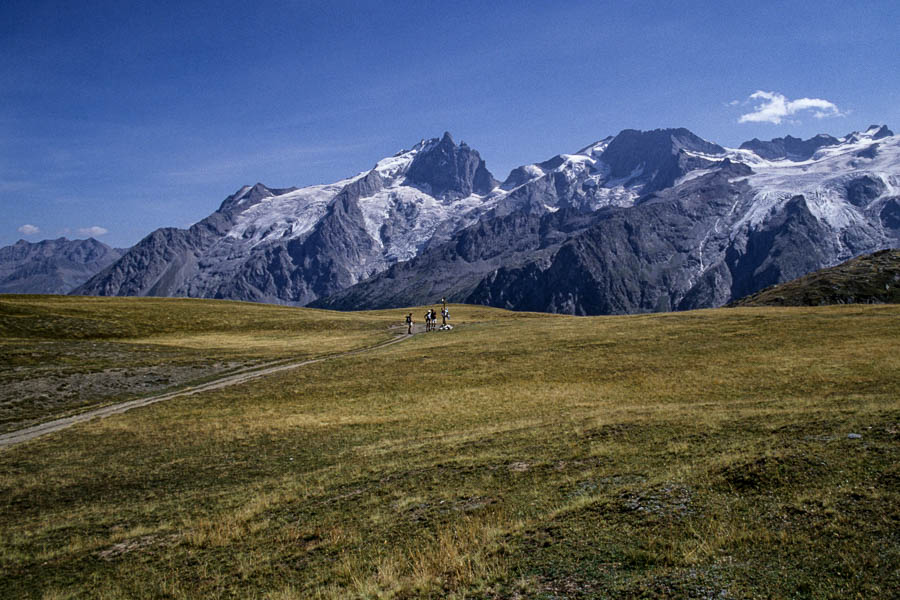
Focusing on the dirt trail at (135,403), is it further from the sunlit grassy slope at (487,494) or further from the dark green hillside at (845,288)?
the dark green hillside at (845,288)

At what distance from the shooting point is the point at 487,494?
17.2 m

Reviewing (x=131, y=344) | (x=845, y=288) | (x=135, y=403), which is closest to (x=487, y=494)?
(x=135, y=403)

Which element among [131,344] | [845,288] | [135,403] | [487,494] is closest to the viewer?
[487,494]

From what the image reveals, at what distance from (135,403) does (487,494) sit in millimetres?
34476

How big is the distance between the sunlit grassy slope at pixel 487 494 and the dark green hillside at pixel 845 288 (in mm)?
136295

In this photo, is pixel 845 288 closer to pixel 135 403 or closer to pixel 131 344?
pixel 131 344

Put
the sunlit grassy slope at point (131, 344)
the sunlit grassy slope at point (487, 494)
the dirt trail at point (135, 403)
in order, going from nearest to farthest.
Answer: the sunlit grassy slope at point (487, 494) < the dirt trail at point (135, 403) < the sunlit grassy slope at point (131, 344)

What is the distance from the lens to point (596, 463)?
19.1 metres

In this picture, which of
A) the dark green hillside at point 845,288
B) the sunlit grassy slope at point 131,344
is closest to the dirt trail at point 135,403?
the sunlit grassy slope at point 131,344

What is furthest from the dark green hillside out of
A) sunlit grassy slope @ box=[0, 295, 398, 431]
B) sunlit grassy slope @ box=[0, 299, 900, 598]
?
sunlit grassy slope @ box=[0, 299, 900, 598]

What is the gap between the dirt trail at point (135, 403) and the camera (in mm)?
31875

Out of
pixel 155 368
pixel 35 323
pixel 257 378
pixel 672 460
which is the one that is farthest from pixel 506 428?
pixel 35 323

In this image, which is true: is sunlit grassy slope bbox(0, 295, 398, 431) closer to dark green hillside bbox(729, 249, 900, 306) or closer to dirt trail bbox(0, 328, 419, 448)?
A: dirt trail bbox(0, 328, 419, 448)

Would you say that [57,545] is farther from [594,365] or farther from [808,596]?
[594,365]
